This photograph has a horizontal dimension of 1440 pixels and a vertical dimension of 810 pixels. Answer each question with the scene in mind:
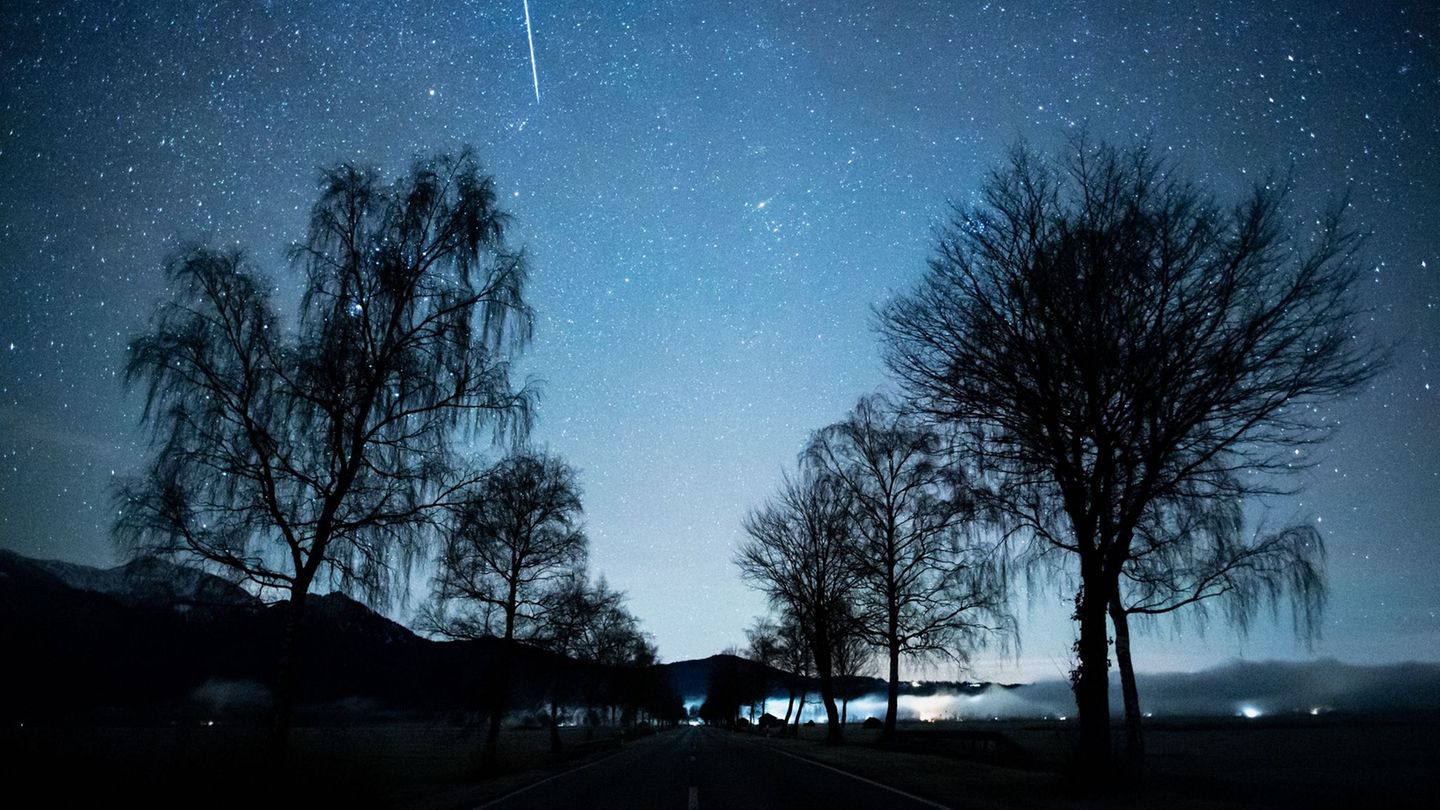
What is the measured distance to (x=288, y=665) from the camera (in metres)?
15.7

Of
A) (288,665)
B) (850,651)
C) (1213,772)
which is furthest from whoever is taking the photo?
(850,651)

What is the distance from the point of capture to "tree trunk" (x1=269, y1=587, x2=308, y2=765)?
14828 millimetres

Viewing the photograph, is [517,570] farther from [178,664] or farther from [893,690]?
[178,664]

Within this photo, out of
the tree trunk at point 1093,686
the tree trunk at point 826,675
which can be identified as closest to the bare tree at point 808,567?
the tree trunk at point 826,675

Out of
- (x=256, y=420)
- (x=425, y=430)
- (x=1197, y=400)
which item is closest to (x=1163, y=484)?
(x=1197, y=400)

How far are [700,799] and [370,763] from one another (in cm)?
683

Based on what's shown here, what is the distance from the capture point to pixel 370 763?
15.9m

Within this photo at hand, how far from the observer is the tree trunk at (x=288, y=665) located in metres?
14.8

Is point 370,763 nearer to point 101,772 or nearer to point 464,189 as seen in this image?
point 101,772

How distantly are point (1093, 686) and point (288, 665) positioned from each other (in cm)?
1540

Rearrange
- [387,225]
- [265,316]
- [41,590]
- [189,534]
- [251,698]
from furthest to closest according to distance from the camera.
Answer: [251,698]
[41,590]
[387,225]
[265,316]
[189,534]

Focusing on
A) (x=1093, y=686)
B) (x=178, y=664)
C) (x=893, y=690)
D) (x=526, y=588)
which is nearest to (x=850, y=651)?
(x=893, y=690)

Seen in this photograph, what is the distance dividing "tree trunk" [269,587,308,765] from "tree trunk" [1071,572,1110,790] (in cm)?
1420

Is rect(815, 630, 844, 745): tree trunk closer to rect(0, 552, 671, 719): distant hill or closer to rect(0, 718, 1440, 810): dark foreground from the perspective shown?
rect(0, 552, 671, 719): distant hill
